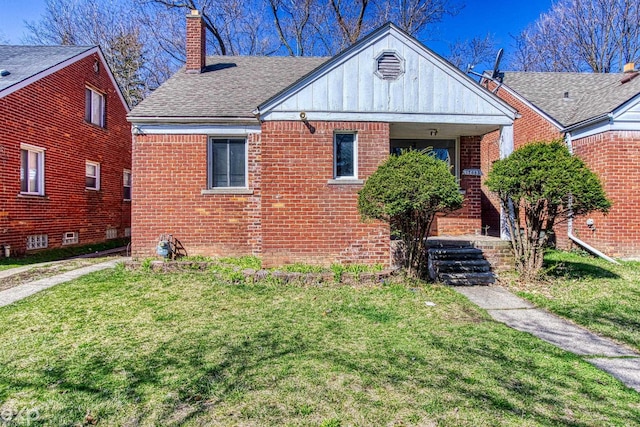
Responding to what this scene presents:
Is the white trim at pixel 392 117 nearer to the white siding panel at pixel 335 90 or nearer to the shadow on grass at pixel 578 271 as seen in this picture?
the white siding panel at pixel 335 90

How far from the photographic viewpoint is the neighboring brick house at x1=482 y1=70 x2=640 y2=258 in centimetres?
890

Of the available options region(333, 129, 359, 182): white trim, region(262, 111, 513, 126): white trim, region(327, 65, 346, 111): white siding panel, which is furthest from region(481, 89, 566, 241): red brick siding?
region(327, 65, 346, 111): white siding panel

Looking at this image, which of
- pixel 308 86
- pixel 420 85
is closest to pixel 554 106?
pixel 420 85

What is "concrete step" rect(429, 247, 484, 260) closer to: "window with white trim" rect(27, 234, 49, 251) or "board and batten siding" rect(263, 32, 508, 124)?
"board and batten siding" rect(263, 32, 508, 124)

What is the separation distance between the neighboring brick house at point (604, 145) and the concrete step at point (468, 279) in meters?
3.90

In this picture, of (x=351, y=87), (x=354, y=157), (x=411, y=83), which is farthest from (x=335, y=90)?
(x=411, y=83)

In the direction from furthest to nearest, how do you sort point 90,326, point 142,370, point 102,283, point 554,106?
point 554,106
point 102,283
point 90,326
point 142,370

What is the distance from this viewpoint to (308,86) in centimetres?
766

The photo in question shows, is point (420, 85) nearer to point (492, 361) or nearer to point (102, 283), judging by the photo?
point (492, 361)

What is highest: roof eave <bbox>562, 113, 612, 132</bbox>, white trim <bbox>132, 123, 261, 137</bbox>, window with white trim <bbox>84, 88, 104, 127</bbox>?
window with white trim <bbox>84, 88, 104, 127</bbox>

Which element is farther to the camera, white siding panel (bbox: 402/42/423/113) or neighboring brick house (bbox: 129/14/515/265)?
white siding panel (bbox: 402/42/423/113)

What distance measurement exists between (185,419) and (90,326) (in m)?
2.86

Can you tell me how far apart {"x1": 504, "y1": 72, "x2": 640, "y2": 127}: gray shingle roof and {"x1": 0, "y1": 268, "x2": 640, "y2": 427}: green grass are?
8.19 metres

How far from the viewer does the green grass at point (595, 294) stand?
16.0 feet
